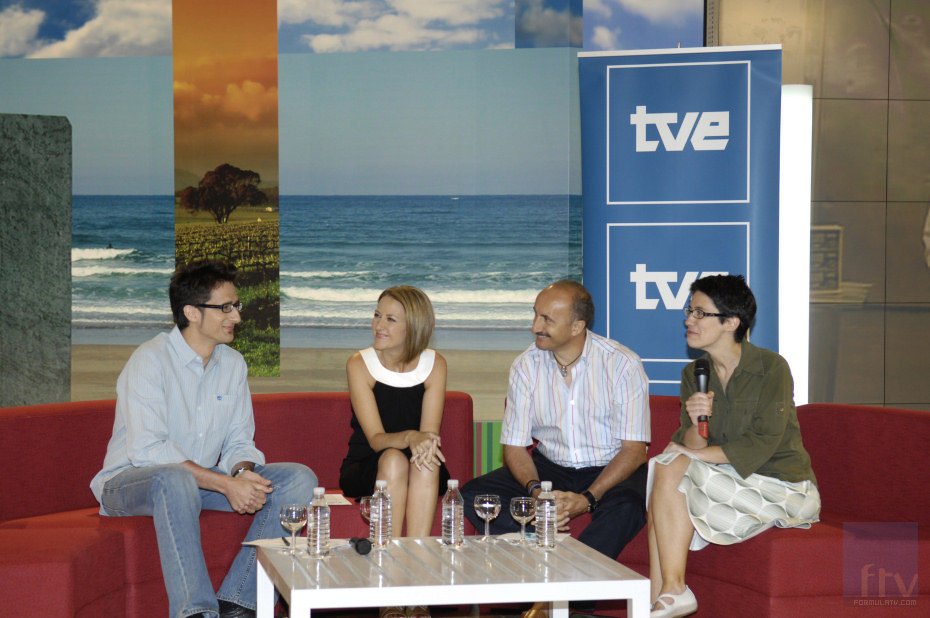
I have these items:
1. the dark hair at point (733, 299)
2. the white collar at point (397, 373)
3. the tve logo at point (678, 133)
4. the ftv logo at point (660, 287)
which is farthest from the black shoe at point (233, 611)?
the tve logo at point (678, 133)

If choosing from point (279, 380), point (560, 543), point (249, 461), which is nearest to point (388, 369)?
point (249, 461)

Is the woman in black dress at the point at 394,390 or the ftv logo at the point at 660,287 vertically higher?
the ftv logo at the point at 660,287

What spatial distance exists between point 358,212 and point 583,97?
5724mm

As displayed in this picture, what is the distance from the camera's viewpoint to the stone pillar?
5.41 meters

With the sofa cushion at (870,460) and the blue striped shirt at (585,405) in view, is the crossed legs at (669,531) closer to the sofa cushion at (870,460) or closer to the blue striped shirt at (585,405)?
the blue striped shirt at (585,405)

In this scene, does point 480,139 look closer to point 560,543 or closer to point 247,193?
point 247,193

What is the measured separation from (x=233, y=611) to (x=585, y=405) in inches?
53.1

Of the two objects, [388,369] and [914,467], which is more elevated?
[388,369]

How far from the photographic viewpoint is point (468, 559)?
87.6 inches

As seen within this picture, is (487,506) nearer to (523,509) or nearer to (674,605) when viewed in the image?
(523,509)

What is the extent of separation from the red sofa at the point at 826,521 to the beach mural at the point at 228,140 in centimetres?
483

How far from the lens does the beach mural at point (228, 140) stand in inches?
298

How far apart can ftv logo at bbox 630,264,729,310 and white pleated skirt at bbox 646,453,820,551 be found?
1087 mm

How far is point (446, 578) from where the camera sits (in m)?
2.03
